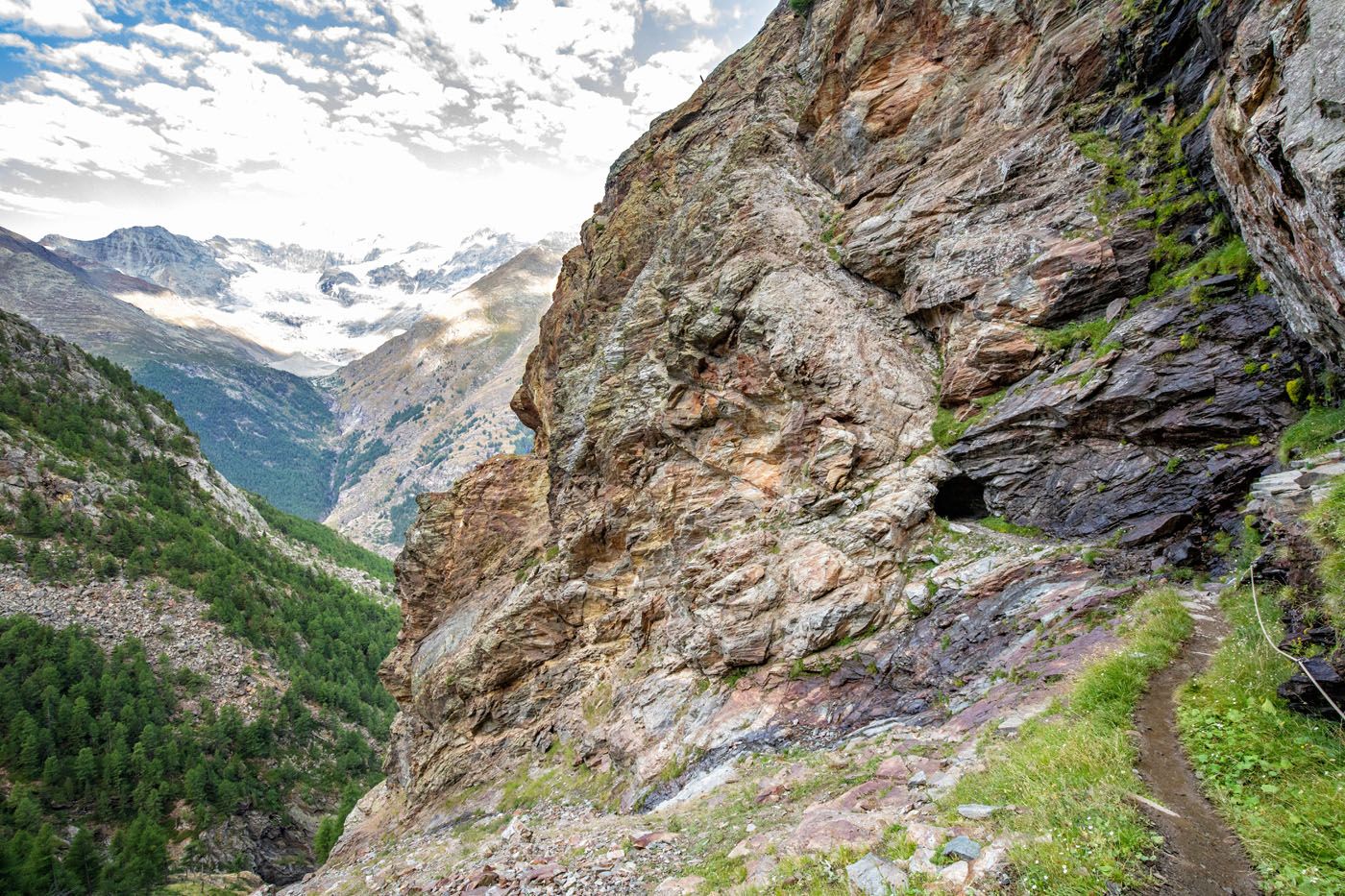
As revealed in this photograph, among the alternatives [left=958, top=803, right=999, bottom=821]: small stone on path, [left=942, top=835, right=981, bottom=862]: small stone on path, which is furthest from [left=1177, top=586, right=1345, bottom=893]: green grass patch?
[left=942, top=835, right=981, bottom=862]: small stone on path

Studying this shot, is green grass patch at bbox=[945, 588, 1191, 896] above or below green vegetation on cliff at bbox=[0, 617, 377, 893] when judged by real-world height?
above

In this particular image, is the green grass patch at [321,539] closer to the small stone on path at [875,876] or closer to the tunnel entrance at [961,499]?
the tunnel entrance at [961,499]

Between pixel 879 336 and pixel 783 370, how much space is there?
4.39 metres

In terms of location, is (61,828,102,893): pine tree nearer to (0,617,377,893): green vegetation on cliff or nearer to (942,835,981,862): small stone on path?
(0,617,377,893): green vegetation on cliff

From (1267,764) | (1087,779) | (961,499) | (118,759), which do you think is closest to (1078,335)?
(961,499)

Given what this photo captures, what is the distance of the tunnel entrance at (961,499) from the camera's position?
19.2m

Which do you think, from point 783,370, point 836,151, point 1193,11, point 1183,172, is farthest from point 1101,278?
point 836,151

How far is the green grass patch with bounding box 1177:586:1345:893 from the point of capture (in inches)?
203

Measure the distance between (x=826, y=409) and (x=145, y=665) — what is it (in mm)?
107441

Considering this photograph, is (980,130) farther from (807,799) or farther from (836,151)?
(807,799)

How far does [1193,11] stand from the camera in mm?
17453

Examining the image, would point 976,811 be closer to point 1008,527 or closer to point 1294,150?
point 1008,527

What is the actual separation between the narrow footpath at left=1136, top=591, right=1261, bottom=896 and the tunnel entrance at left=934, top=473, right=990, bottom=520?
30.4 feet

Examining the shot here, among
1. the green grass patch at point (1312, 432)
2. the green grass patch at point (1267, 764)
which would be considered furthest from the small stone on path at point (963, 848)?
the green grass patch at point (1312, 432)
